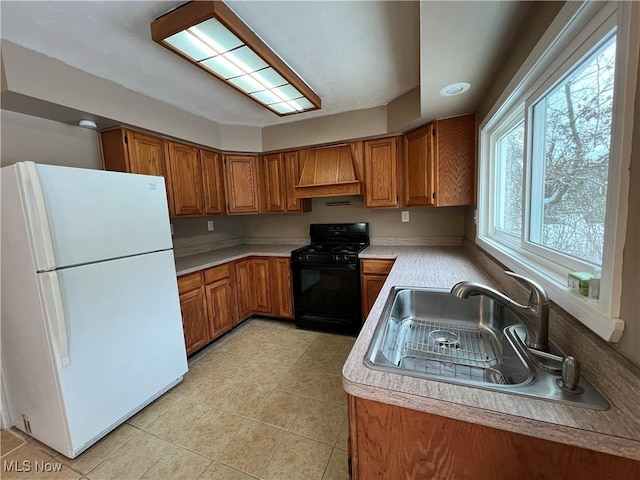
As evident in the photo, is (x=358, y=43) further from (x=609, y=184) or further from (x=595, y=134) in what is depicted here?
(x=609, y=184)

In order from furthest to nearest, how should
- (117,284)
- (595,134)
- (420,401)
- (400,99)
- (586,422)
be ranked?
(400,99) < (117,284) < (595,134) < (420,401) < (586,422)

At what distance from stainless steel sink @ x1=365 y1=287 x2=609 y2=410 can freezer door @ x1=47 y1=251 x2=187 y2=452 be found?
1588 millimetres

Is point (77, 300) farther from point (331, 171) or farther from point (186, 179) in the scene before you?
point (331, 171)

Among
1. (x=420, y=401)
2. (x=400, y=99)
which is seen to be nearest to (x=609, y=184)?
(x=420, y=401)

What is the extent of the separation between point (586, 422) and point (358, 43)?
1.97m

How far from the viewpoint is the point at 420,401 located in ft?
2.18

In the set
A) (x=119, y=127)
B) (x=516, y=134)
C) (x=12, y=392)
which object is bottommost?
(x=12, y=392)

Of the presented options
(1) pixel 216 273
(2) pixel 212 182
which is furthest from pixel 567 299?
(2) pixel 212 182

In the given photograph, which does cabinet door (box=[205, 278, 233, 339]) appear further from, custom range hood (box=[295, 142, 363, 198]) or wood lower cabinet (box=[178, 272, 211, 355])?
custom range hood (box=[295, 142, 363, 198])

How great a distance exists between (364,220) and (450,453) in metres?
2.66

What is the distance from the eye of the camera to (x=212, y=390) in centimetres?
198

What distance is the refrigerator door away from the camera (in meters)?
1.28

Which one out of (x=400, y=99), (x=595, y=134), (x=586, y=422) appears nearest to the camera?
(x=586, y=422)

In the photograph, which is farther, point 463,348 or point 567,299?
point 463,348
